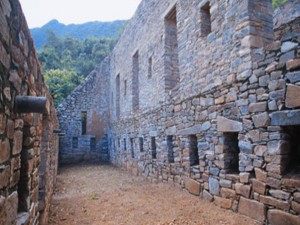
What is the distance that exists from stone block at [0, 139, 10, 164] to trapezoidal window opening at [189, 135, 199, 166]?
4.54 metres

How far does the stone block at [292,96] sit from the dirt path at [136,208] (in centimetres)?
188

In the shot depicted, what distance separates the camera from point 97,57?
24.9 metres

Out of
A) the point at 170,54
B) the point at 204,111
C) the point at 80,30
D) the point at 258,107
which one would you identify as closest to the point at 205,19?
the point at 170,54

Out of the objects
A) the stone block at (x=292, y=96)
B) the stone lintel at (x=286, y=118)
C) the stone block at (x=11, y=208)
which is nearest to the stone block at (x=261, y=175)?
the stone lintel at (x=286, y=118)

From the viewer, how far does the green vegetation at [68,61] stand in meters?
17.5

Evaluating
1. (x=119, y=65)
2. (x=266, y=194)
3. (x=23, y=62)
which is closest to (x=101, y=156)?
(x=119, y=65)

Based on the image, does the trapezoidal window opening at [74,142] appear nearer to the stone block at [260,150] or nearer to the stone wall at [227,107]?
the stone wall at [227,107]

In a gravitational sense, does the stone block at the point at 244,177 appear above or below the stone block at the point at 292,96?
below

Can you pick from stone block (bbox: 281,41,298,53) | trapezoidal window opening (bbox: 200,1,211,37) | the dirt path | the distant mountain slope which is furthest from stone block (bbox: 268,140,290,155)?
the distant mountain slope

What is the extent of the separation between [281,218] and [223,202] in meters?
1.21

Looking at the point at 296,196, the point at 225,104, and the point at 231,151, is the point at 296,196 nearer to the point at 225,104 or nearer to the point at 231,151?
the point at 231,151

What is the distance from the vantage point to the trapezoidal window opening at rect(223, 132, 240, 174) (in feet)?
14.7

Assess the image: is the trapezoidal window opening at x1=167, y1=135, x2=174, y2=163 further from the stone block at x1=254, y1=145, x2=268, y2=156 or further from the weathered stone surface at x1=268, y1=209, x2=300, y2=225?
the weathered stone surface at x1=268, y1=209, x2=300, y2=225

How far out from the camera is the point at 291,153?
352 centimetres
